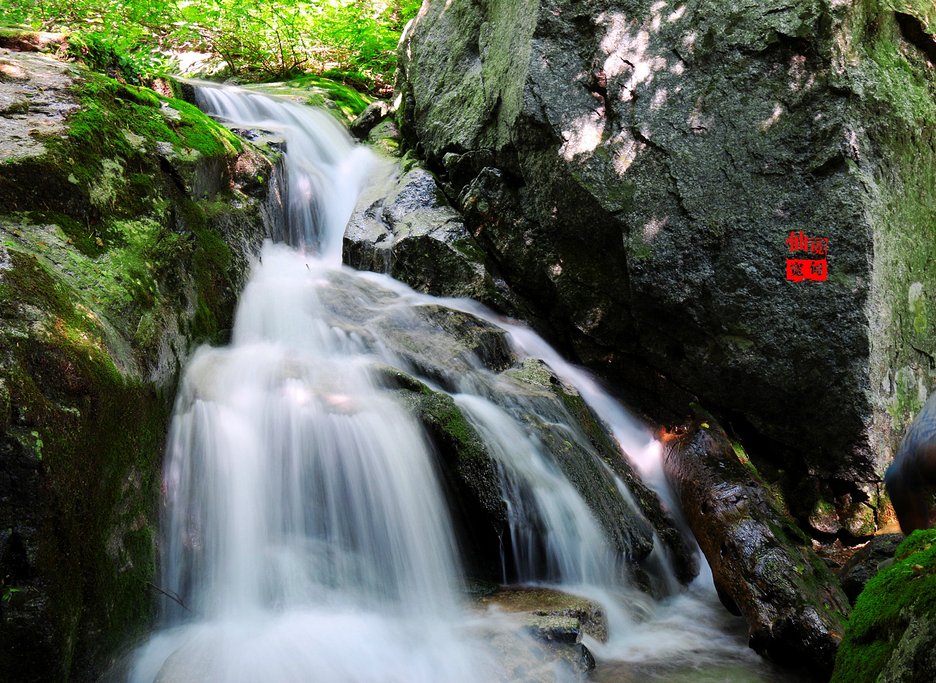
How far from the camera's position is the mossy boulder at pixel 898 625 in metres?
1.45

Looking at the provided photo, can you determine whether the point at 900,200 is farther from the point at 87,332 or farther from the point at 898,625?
the point at 87,332

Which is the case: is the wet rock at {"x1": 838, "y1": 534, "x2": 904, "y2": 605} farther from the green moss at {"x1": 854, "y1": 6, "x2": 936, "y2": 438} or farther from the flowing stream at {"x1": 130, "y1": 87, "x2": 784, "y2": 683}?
the green moss at {"x1": 854, "y1": 6, "x2": 936, "y2": 438}

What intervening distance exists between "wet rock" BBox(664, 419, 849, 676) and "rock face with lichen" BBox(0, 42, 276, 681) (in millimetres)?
3197

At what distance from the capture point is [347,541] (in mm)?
3615

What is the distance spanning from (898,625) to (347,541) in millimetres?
2694

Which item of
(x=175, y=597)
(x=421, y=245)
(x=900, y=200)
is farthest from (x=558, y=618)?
(x=421, y=245)

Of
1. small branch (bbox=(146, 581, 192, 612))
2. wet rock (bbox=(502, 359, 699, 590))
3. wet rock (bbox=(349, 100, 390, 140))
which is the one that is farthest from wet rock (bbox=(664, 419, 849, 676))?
wet rock (bbox=(349, 100, 390, 140))

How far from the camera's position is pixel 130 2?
884cm

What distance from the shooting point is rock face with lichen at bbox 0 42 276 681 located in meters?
2.22

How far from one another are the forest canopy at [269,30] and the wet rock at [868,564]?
10.6 meters

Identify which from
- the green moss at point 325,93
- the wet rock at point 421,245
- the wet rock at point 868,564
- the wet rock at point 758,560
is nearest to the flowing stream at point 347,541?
the wet rock at point 758,560

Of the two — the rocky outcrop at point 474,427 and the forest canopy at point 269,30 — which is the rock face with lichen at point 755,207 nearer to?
the rocky outcrop at point 474,427

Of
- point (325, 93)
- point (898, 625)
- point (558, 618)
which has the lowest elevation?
point (558, 618)

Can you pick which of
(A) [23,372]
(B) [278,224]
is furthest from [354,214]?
(A) [23,372]
